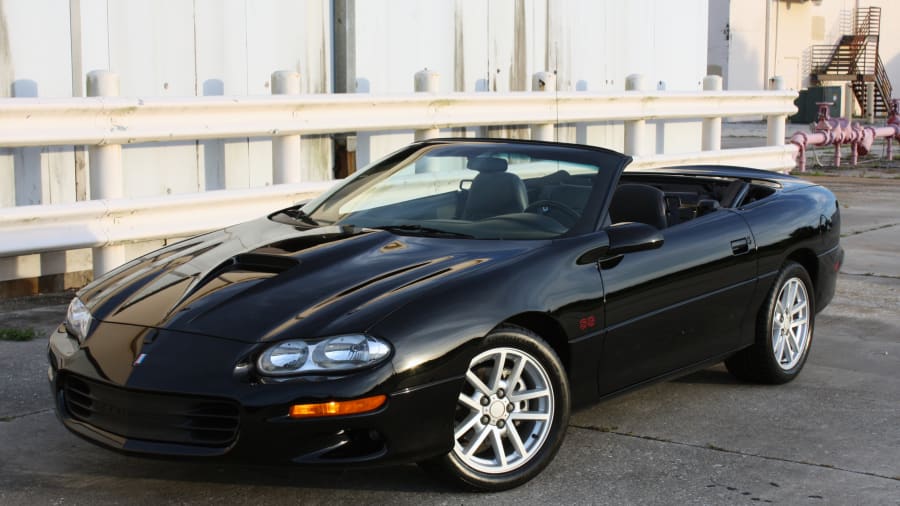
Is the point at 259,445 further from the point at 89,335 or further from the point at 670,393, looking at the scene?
the point at 670,393

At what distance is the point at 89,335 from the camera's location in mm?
Answer: 4422

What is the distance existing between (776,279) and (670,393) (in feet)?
2.51

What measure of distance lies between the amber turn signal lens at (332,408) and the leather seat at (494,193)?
1476 mm

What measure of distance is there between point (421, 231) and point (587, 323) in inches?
32.1

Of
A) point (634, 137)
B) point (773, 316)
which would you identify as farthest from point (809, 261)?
point (634, 137)

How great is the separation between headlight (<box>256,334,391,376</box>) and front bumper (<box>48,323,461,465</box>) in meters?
0.05

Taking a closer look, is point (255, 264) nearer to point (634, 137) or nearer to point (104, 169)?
point (104, 169)

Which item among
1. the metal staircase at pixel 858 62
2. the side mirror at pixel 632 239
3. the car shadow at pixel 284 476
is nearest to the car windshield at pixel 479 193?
the side mirror at pixel 632 239

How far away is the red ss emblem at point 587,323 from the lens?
15.4 ft

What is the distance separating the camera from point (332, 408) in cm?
391

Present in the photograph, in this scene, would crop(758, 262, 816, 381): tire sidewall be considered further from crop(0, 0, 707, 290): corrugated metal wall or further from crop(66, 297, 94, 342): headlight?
crop(0, 0, 707, 290): corrugated metal wall

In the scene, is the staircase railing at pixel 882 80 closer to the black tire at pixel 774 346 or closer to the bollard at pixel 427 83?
the bollard at pixel 427 83

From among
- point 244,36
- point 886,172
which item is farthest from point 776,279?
point 886,172

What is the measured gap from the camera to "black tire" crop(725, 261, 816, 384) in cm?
588
